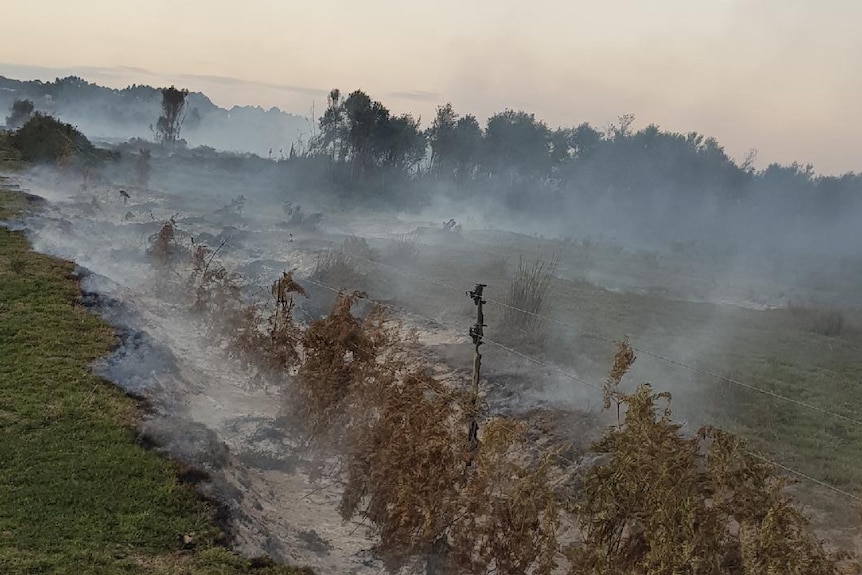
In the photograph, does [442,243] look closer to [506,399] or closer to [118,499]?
[506,399]

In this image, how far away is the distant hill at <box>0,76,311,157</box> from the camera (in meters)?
101

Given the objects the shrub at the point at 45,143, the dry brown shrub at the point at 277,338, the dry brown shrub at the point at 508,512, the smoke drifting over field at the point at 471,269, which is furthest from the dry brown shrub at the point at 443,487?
the shrub at the point at 45,143

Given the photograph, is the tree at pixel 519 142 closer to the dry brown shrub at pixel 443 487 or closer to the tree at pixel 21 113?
the tree at pixel 21 113

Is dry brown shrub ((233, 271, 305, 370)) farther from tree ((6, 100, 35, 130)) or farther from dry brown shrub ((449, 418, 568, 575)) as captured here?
tree ((6, 100, 35, 130))

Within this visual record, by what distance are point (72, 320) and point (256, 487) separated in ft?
18.6

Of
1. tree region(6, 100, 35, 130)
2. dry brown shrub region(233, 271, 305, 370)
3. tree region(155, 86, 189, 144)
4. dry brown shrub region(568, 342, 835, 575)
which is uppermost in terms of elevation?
tree region(155, 86, 189, 144)

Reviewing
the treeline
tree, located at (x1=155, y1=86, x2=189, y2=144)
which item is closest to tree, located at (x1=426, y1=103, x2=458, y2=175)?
the treeline

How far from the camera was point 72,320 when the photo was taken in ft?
38.1

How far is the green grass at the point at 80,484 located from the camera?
20.0 ft

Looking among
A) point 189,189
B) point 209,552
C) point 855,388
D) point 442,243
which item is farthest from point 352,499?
point 189,189

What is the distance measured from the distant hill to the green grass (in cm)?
7820

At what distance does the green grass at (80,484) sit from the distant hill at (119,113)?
7820 centimetres

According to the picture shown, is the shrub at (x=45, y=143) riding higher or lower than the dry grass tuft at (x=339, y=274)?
higher

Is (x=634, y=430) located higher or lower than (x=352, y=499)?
higher
